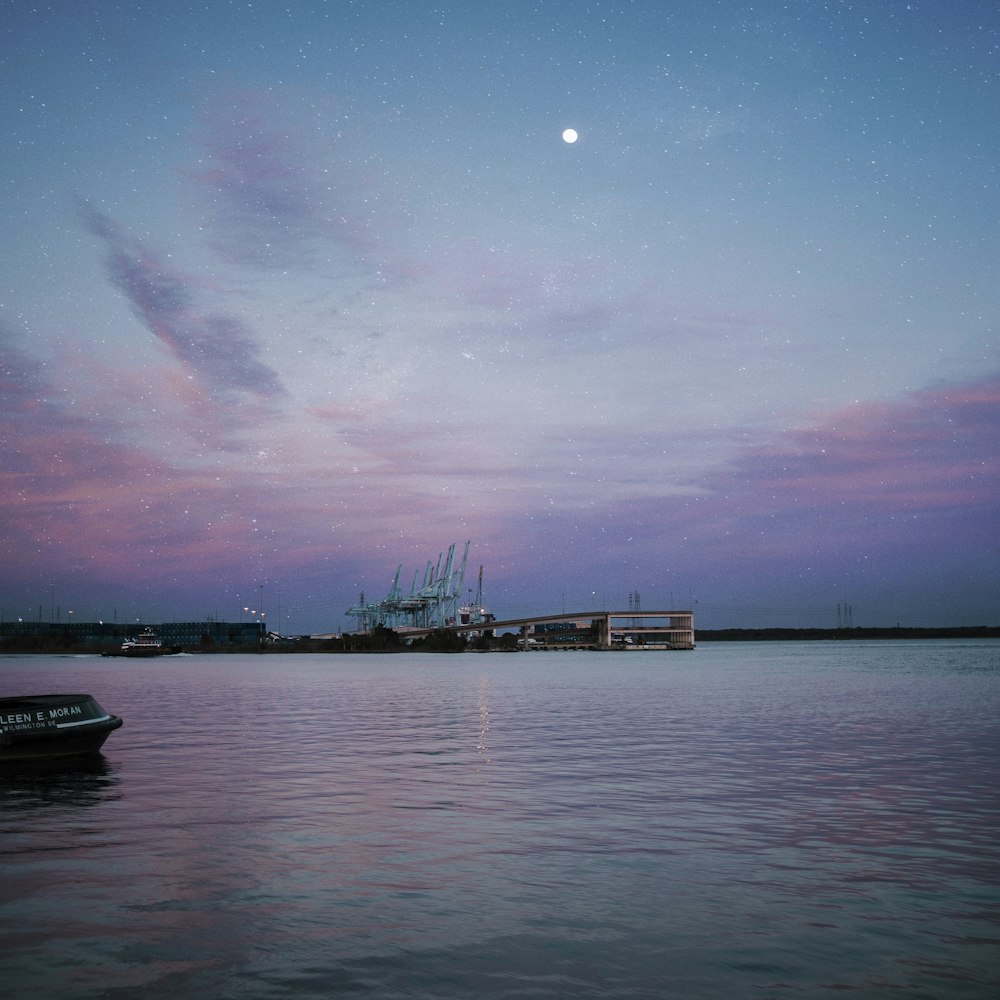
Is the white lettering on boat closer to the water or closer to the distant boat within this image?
the distant boat

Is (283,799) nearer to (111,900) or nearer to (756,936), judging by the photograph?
(111,900)

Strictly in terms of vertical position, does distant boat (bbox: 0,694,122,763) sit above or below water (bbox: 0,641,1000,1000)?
above

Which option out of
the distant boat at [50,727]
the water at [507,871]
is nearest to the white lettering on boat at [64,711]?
the distant boat at [50,727]

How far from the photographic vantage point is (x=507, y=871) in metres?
17.5

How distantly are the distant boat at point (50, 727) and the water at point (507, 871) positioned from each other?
3.76ft

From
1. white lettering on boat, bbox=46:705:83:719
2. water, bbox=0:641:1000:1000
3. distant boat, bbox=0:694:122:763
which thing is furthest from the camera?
white lettering on boat, bbox=46:705:83:719

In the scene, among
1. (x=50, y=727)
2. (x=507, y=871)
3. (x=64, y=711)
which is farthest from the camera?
(x=64, y=711)

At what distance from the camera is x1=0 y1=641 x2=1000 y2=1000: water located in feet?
39.7

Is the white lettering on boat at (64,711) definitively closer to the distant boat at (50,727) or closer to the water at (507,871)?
the distant boat at (50,727)

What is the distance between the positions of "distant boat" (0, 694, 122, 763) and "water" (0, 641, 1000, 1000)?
A: 3.76ft

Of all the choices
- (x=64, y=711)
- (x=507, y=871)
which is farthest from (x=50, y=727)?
(x=507, y=871)

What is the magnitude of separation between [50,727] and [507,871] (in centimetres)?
2118

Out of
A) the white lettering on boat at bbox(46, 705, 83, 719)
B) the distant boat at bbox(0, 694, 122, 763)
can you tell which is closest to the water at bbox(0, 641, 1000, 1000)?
the distant boat at bbox(0, 694, 122, 763)

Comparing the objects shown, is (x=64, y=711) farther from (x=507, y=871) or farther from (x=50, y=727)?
(x=507, y=871)
